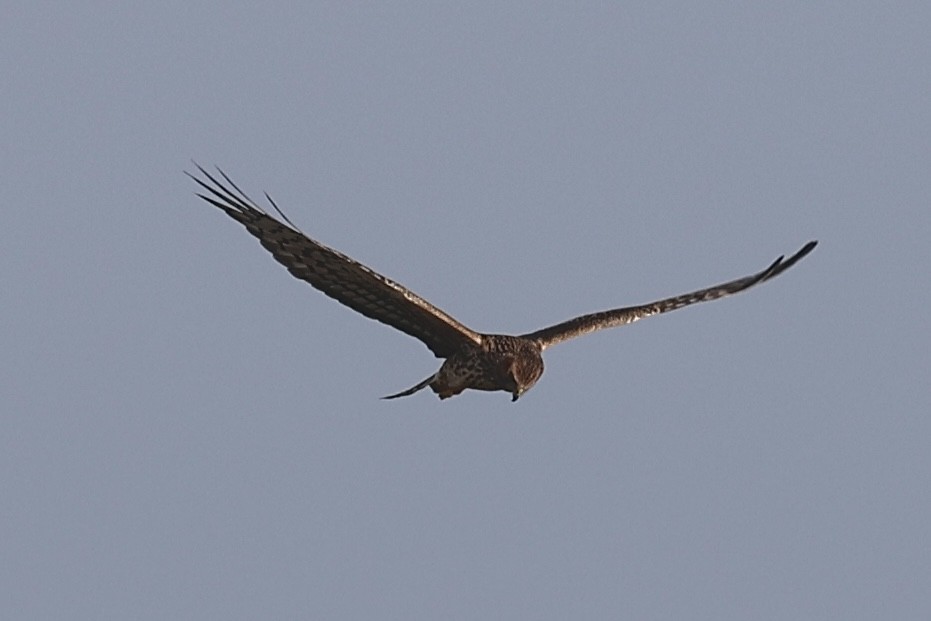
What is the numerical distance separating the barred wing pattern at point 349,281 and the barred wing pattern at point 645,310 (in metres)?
0.96

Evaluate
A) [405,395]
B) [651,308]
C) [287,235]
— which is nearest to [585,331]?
[651,308]

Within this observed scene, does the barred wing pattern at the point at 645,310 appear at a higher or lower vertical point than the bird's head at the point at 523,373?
higher

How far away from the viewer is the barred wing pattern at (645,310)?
1538 cm

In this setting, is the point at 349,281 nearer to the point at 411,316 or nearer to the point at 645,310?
the point at 411,316

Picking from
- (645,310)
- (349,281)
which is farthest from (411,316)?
(645,310)

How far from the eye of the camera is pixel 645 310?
16.2m

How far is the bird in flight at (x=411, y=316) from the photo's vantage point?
13.6 m

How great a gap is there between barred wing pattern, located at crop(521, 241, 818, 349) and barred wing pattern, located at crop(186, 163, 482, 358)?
3.16 ft

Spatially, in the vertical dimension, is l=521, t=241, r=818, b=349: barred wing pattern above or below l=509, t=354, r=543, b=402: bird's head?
above

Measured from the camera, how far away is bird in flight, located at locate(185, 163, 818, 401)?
44.5ft

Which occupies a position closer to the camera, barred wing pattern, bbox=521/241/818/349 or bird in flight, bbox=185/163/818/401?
bird in flight, bbox=185/163/818/401

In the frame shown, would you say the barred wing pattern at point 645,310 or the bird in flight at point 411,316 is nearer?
the bird in flight at point 411,316

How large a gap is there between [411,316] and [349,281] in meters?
0.57

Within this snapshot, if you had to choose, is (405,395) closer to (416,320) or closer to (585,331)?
(416,320)
